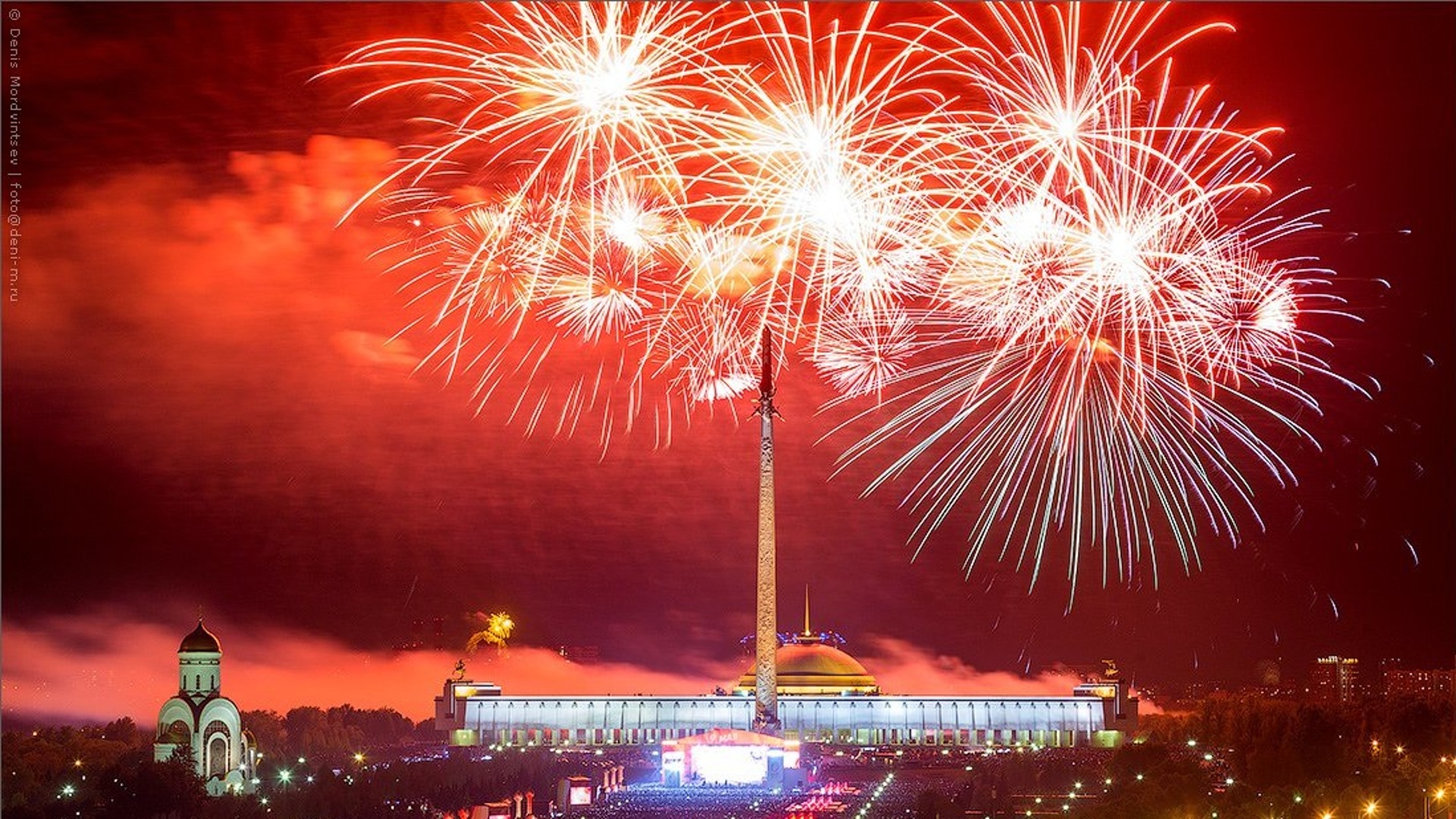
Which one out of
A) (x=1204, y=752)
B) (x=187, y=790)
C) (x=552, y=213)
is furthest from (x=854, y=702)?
(x=552, y=213)

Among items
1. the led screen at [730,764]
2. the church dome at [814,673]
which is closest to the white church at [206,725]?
the led screen at [730,764]

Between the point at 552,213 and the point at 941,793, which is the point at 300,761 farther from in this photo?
the point at 552,213

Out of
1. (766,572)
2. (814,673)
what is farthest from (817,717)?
(766,572)

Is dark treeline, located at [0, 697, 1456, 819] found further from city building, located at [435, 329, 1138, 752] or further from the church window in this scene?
city building, located at [435, 329, 1138, 752]

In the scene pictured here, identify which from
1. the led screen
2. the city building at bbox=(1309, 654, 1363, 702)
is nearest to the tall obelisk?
the led screen

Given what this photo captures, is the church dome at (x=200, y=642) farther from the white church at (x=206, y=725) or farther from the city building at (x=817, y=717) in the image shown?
the city building at (x=817, y=717)

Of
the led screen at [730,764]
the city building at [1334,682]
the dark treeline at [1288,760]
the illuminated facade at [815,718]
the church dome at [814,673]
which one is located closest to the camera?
the dark treeline at [1288,760]
